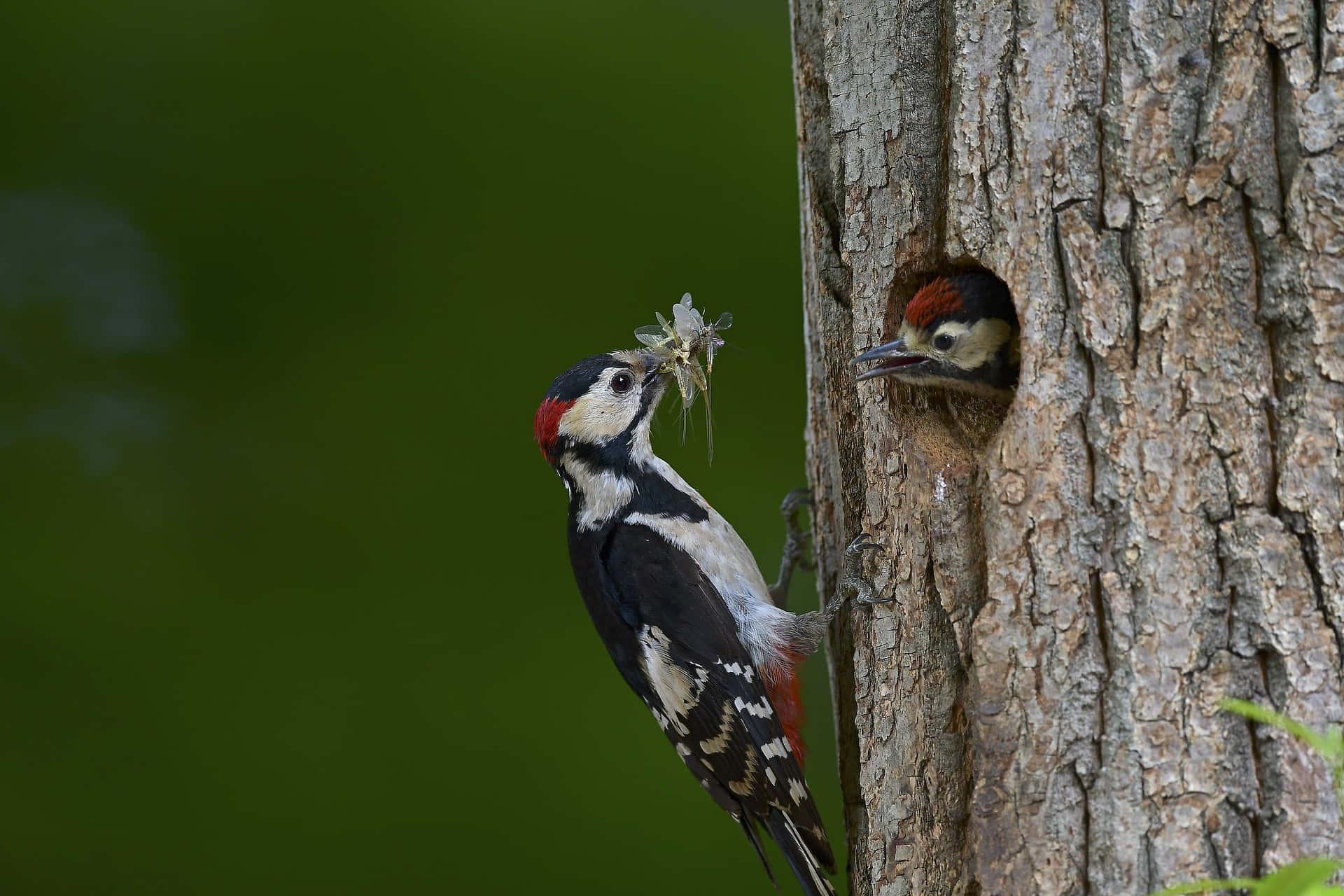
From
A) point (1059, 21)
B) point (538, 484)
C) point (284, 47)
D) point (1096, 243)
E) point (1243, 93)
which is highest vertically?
point (284, 47)

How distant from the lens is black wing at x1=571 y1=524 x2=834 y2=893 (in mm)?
2494

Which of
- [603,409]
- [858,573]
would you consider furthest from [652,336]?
[858,573]

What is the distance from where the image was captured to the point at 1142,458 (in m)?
1.45

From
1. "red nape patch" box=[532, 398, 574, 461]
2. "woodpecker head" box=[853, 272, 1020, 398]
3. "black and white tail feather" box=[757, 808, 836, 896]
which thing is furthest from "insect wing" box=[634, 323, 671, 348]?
"black and white tail feather" box=[757, 808, 836, 896]

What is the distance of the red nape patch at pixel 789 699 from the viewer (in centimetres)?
267

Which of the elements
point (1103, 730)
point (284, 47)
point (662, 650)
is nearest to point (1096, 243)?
point (1103, 730)

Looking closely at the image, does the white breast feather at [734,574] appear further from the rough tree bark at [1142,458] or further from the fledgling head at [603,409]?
the rough tree bark at [1142,458]

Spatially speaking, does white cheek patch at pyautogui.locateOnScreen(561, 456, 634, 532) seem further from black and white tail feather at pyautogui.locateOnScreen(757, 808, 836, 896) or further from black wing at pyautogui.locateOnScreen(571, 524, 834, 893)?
black and white tail feather at pyautogui.locateOnScreen(757, 808, 836, 896)

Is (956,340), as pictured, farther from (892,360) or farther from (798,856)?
(798,856)

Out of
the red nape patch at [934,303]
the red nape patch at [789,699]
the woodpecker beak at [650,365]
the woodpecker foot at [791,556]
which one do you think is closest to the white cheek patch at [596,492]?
the woodpecker beak at [650,365]

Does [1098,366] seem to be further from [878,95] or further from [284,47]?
[284,47]

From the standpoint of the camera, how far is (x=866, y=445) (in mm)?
1948

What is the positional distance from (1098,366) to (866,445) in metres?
0.52

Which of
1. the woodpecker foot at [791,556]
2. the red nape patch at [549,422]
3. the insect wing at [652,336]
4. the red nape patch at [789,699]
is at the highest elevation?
the insect wing at [652,336]
